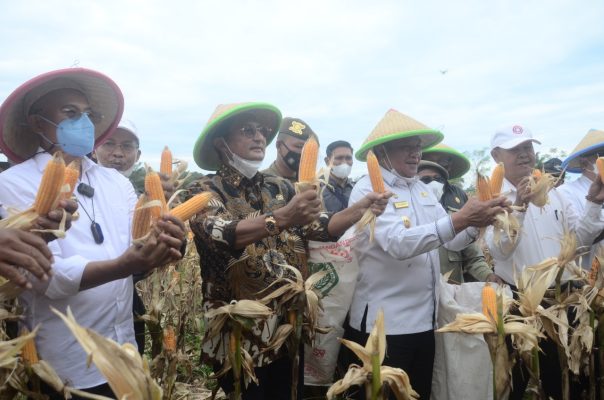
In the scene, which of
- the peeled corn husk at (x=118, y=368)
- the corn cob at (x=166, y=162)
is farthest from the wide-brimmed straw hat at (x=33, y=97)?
the peeled corn husk at (x=118, y=368)

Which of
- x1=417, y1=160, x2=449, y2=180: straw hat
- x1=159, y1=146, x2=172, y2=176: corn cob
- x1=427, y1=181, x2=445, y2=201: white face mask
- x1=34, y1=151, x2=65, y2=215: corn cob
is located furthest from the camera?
x1=417, y1=160, x2=449, y2=180: straw hat

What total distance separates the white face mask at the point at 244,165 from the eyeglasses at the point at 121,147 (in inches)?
62.3

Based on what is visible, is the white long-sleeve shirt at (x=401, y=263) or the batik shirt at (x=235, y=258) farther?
the white long-sleeve shirt at (x=401, y=263)

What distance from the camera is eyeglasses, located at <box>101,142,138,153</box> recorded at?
400 cm

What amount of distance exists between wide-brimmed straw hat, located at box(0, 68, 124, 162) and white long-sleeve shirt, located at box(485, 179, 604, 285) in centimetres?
288

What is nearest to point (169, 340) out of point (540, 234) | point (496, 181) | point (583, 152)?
point (496, 181)

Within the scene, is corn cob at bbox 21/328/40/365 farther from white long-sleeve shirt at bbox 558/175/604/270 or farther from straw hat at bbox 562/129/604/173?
straw hat at bbox 562/129/604/173

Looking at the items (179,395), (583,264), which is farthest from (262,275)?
(583,264)

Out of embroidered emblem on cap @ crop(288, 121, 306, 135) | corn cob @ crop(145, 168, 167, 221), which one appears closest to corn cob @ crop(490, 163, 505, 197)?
corn cob @ crop(145, 168, 167, 221)

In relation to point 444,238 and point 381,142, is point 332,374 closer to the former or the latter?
point 444,238

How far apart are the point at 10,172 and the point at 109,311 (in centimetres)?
76

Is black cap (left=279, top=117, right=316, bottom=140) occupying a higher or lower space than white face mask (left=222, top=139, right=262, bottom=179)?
higher

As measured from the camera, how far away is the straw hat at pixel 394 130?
10.7ft

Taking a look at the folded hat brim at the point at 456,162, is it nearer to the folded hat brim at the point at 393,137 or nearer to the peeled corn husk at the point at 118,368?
the folded hat brim at the point at 393,137
